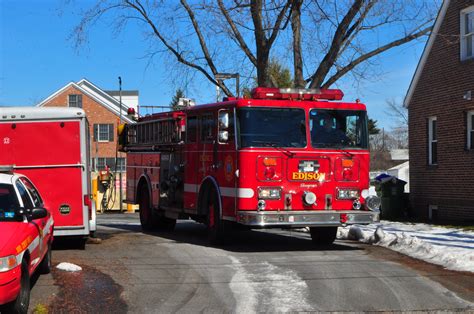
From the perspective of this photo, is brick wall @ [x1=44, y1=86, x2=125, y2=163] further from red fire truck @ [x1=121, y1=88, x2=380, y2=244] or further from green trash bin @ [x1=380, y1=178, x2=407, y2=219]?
red fire truck @ [x1=121, y1=88, x2=380, y2=244]

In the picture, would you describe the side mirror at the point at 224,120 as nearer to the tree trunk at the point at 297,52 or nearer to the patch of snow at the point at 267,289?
the patch of snow at the point at 267,289

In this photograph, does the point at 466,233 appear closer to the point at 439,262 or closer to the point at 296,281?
the point at 439,262

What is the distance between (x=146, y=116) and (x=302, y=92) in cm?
518

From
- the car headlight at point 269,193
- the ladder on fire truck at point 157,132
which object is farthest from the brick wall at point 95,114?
Answer: the car headlight at point 269,193

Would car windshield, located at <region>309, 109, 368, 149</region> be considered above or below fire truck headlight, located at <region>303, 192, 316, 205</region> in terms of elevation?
above

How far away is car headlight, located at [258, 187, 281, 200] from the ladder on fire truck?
3.04 m

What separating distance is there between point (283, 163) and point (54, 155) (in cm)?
413

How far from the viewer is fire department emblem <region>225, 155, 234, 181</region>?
35.3ft

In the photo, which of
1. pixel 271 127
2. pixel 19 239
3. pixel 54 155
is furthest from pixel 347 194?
pixel 19 239

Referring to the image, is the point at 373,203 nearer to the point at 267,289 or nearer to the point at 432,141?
the point at 267,289

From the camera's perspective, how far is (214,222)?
38.1 ft

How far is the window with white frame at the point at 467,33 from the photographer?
1730cm

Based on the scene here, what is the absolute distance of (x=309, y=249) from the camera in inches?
451

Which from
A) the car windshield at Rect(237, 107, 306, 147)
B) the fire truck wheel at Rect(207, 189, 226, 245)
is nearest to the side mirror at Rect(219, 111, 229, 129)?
the car windshield at Rect(237, 107, 306, 147)
